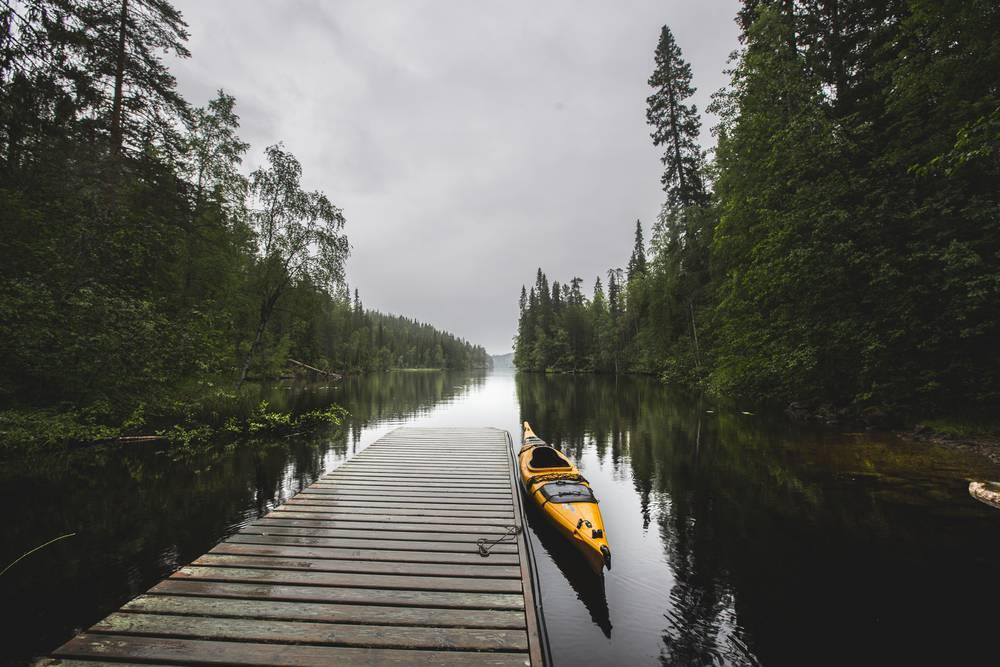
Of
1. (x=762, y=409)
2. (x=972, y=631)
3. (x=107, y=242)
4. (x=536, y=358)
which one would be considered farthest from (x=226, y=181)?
(x=536, y=358)

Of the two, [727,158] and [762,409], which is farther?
[762,409]

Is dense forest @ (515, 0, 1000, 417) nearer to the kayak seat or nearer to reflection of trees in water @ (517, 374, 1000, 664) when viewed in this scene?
reflection of trees in water @ (517, 374, 1000, 664)

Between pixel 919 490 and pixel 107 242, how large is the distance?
1979 cm

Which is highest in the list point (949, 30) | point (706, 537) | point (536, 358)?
point (949, 30)

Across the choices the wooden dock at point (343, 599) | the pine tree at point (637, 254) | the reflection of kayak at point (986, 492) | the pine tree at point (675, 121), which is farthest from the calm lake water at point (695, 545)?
the pine tree at point (637, 254)

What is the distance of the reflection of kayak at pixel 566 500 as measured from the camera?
6016mm

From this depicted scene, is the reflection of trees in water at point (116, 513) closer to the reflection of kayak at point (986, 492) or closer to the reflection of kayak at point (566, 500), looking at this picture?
the reflection of kayak at point (566, 500)

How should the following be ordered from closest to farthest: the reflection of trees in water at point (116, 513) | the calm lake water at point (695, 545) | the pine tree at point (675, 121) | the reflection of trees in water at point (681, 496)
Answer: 1. the calm lake water at point (695, 545)
2. the reflection of trees in water at point (681, 496)
3. the reflection of trees in water at point (116, 513)
4. the pine tree at point (675, 121)

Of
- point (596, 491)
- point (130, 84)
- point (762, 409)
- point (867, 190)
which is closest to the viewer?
point (596, 491)

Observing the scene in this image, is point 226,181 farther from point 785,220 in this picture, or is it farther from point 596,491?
point 785,220

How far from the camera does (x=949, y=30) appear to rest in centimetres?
1015

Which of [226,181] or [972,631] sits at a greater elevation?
[226,181]

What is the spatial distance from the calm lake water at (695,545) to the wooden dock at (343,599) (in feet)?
4.89

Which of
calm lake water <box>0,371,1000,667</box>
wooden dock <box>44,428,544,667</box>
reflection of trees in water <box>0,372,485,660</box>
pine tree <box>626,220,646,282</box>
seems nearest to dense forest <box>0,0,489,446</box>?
reflection of trees in water <box>0,372,485,660</box>
